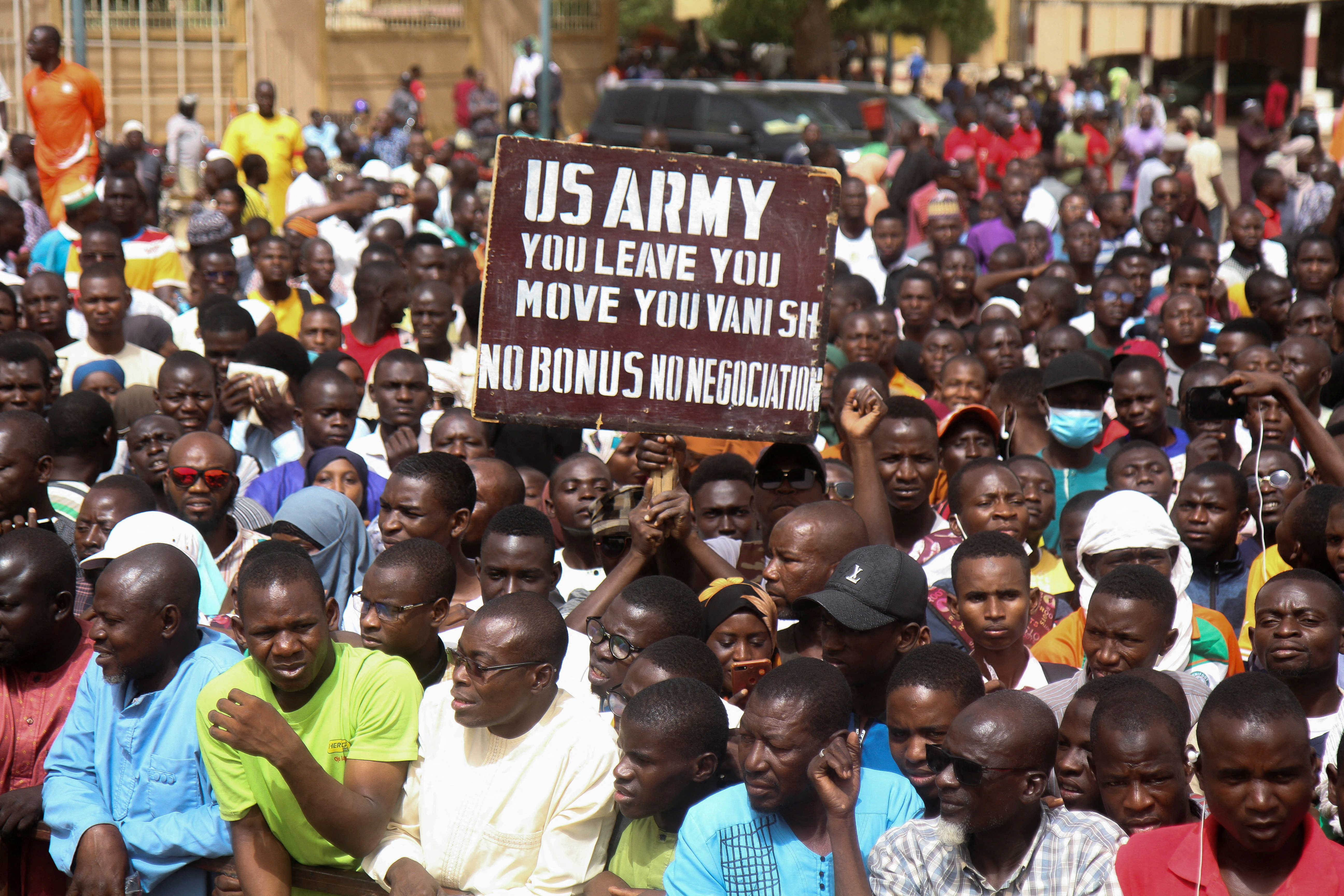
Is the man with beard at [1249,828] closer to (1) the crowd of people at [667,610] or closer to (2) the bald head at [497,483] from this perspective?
(1) the crowd of people at [667,610]

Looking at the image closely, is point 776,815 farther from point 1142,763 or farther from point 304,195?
point 304,195

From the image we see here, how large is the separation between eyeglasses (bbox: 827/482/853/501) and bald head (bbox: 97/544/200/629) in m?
2.71

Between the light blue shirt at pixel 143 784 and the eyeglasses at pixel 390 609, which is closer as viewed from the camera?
the light blue shirt at pixel 143 784

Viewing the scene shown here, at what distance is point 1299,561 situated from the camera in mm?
5250

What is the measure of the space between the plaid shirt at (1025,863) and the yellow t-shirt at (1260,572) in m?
2.16

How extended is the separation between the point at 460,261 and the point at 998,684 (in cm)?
659

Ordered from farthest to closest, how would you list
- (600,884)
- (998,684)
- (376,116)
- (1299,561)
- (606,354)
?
(376,116), (1299,561), (606,354), (998,684), (600,884)

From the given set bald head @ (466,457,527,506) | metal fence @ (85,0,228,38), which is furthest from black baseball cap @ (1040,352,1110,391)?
metal fence @ (85,0,228,38)

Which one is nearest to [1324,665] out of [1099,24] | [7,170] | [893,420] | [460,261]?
[893,420]

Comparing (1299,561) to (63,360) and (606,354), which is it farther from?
(63,360)

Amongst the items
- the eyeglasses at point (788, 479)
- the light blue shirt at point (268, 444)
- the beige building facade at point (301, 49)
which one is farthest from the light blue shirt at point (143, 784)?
the beige building facade at point (301, 49)

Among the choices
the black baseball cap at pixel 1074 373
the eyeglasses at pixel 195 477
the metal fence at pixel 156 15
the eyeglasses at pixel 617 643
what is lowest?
the eyeglasses at pixel 617 643

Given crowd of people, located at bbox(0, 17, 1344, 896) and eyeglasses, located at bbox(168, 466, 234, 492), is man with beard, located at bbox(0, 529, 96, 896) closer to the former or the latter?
crowd of people, located at bbox(0, 17, 1344, 896)

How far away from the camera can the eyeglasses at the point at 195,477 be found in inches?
218
